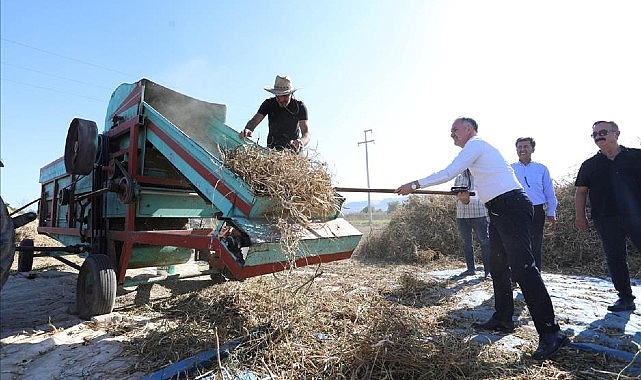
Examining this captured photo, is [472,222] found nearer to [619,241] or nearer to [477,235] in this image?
[477,235]

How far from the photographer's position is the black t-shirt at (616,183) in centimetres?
366

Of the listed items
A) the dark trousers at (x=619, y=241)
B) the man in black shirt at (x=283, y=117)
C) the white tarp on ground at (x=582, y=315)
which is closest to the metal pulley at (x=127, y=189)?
the man in black shirt at (x=283, y=117)

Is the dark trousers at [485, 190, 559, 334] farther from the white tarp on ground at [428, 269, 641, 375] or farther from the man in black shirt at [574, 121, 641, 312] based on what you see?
the man in black shirt at [574, 121, 641, 312]

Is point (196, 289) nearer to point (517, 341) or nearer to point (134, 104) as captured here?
point (134, 104)

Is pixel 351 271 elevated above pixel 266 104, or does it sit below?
below

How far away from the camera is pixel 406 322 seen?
2.92 meters

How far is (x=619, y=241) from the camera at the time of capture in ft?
12.4

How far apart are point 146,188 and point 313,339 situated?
2.66 meters

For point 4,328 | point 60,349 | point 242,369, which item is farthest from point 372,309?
point 4,328

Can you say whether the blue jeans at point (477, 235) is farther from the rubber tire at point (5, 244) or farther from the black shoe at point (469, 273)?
the rubber tire at point (5, 244)

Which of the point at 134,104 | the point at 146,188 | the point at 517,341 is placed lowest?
the point at 517,341

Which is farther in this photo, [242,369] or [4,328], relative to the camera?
[4,328]

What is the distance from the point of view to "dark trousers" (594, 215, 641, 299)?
3652 mm

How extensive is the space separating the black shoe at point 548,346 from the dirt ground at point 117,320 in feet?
0.67
